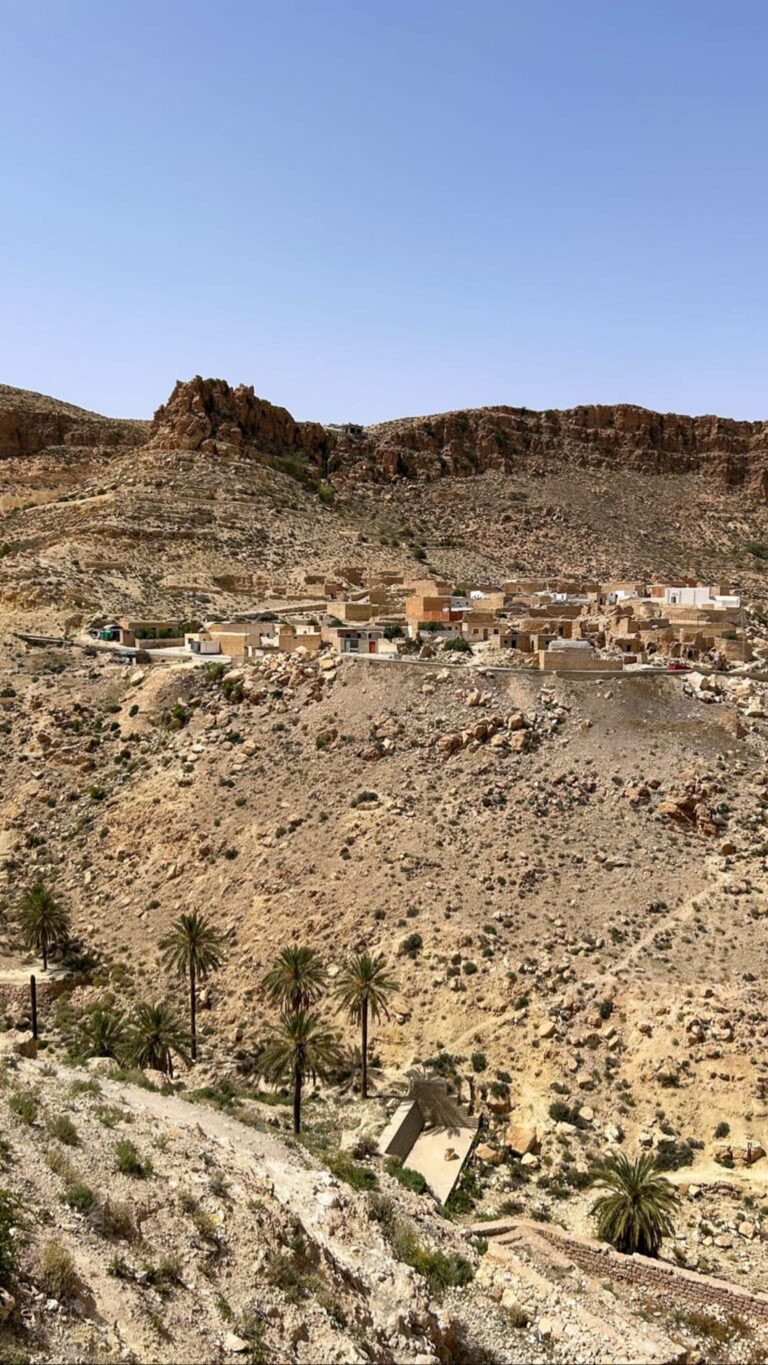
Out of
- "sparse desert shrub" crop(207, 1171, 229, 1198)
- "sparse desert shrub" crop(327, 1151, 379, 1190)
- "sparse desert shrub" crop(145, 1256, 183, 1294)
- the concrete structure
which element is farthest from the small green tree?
"sparse desert shrub" crop(145, 1256, 183, 1294)

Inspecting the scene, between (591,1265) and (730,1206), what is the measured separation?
Result: 3437mm

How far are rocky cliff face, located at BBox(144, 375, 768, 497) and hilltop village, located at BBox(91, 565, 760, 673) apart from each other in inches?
1080

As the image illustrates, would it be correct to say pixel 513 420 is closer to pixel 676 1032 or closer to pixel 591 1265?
pixel 676 1032

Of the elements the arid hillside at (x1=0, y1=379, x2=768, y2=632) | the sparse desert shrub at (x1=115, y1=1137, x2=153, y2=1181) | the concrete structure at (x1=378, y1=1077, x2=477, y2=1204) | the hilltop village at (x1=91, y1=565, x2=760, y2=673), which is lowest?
the concrete structure at (x1=378, y1=1077, x2=477, y2=1204)

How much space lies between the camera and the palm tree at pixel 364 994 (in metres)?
19.8

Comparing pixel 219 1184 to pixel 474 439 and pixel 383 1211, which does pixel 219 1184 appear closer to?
pixel 383 1211

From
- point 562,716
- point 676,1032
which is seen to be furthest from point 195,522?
point 676,1032

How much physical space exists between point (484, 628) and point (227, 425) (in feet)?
136

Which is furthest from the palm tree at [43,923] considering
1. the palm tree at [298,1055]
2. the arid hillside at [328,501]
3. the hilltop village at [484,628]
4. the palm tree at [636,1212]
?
the arid hillside at [328,501]

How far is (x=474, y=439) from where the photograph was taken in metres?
89.6

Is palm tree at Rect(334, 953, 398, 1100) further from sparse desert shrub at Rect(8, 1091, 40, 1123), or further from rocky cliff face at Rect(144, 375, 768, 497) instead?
rocky cliff face at Rect(144, 375, 768, 497)

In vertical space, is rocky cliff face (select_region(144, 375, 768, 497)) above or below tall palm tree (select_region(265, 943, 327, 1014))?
above

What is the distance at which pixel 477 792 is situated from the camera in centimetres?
2708

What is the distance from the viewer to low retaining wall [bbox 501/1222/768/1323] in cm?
1392
